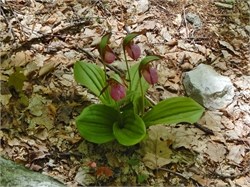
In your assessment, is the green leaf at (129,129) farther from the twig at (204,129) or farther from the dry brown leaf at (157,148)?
the twig at (204,129)

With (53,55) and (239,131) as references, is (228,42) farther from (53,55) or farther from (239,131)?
(53,55)

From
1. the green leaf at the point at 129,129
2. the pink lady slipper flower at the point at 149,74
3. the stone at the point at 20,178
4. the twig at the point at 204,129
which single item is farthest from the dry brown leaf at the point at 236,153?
the stone at the point at 20,178

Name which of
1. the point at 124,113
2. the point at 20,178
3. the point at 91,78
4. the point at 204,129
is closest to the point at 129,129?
the point at 124,113

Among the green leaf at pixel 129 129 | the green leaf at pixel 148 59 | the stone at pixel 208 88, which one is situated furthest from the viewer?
the stone at pixel 208 88

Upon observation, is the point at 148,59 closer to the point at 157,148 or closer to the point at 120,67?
the point at 157,148

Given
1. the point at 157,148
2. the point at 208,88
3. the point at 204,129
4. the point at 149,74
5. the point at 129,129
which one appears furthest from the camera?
the point at 208,88

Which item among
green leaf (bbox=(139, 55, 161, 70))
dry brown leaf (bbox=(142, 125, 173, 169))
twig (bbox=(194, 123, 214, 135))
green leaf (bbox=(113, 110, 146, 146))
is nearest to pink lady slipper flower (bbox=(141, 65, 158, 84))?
green leaf (bbox=(139, 55, 161, 70))
